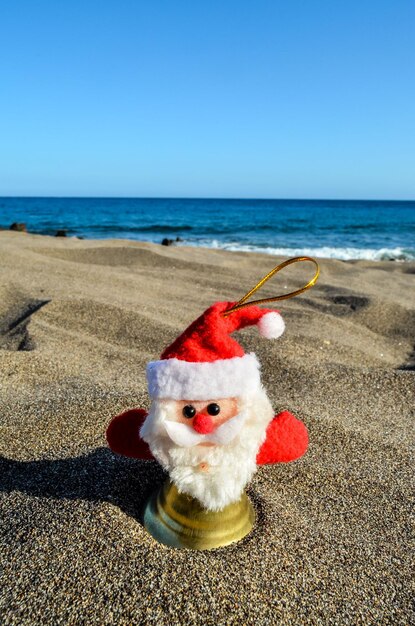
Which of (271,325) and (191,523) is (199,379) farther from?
(191,523)

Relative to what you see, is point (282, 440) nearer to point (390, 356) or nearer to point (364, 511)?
point (364, 511)

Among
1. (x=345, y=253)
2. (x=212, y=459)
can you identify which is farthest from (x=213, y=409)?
(x=345, y=253)

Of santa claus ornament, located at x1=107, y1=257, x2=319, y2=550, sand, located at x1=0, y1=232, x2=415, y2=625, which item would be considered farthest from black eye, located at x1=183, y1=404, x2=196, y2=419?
sand, located at x1=0, y1=232, x2=415, y2=625

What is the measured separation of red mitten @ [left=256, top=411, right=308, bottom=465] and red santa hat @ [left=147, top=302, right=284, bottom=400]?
171 mm

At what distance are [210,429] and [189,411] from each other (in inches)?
2.6

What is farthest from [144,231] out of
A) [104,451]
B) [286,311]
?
[104,451]

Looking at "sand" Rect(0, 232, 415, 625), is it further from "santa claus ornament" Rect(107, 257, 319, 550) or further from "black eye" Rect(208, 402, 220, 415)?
"black eye" Rect(208, 402, 220, 415)

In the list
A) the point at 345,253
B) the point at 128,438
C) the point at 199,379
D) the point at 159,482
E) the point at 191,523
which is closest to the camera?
the point at 199,379

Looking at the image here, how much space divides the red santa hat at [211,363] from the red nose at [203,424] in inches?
1.9

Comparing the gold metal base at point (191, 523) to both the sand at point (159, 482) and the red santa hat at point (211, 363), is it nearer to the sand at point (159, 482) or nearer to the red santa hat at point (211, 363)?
the sand at point (159, 482)

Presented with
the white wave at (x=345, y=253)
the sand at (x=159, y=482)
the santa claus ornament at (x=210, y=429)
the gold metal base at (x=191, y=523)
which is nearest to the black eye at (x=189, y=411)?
the santa claus ornament at (x=210, y=429)

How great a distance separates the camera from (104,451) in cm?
185

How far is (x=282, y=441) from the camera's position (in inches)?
55.3

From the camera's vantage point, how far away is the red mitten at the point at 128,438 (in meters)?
1.46
